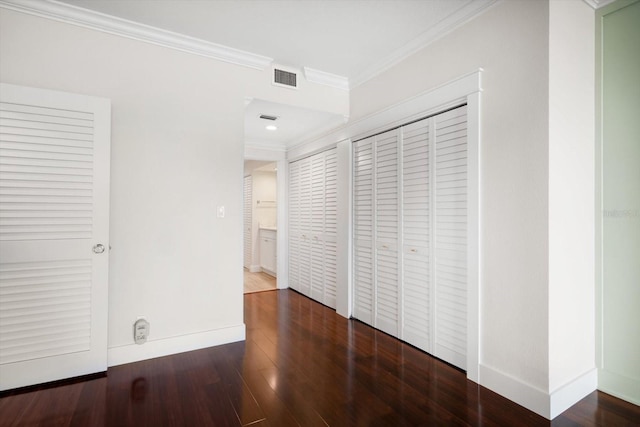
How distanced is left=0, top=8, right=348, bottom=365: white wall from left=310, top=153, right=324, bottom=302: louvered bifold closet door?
1.38m

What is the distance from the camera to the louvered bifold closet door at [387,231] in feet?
9.84

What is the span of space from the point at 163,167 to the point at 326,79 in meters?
1.84

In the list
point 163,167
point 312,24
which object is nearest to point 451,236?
point 312,24

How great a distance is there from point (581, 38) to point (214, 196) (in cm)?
287

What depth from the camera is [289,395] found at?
2.07 m

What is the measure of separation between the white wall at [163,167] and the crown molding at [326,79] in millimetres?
420

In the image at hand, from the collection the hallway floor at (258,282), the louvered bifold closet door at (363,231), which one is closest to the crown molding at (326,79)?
the louvered bifold closet door at (363,231)

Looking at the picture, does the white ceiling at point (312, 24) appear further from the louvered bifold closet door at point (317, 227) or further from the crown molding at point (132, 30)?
the louvered bifold closet door at point (317, 227)

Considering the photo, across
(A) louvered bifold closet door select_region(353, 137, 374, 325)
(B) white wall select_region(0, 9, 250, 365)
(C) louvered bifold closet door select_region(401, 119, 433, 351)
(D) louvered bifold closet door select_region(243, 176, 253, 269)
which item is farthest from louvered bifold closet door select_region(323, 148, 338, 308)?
(D) louvered bifold closet door select_region(243, 176, 253, 269)

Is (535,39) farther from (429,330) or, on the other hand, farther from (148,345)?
(148,345)

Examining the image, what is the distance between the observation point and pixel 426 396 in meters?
2.05

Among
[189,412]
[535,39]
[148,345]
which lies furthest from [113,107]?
[535,39]

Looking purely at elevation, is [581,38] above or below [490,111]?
above

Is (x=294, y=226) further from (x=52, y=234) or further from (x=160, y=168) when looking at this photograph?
(x=52, y=234)
